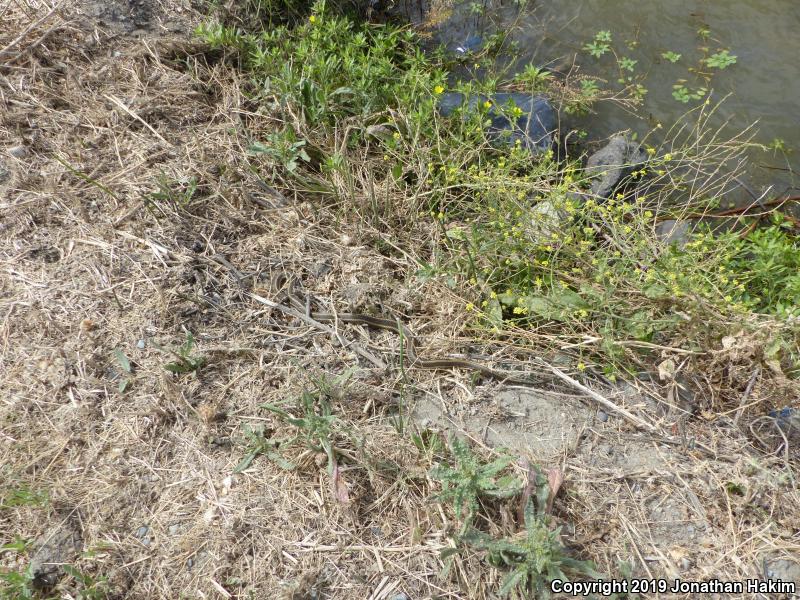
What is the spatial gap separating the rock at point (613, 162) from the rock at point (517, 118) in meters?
0.36

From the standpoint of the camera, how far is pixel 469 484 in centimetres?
220

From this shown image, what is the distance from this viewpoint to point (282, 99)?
3.55 m

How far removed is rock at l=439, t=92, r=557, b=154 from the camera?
374cm

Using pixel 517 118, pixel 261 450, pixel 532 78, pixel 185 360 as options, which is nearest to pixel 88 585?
pixel 261 450

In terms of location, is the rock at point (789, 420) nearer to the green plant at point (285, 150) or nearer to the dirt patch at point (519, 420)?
the dirt patch at point (519, 420)

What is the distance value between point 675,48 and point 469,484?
4429mm

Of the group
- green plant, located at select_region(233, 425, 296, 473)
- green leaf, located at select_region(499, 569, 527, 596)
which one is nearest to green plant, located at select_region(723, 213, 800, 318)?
green leaf, located at select_region(499, 569, 527, 596)

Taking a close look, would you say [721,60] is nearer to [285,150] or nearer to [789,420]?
[789,420]

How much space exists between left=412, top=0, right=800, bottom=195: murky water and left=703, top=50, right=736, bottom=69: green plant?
4 centimetres

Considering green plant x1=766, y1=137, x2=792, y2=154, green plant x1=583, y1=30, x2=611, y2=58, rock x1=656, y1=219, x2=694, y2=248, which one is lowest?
rock x1=656, y1=219, x2=694, y2=248

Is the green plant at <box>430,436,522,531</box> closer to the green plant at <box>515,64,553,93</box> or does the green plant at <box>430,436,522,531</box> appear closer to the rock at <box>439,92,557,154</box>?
the rock at <box>439,92,557,154</box>

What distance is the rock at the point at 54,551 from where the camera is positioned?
6.85 feet

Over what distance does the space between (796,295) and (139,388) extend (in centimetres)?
319

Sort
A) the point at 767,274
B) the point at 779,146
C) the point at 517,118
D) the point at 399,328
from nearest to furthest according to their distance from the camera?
the point at 399,328 → the point at 767,274 → the point at 517,118 → the point at 779,146
